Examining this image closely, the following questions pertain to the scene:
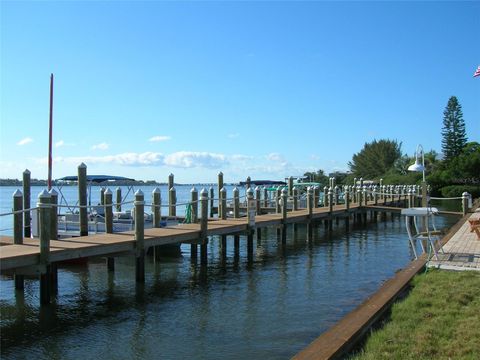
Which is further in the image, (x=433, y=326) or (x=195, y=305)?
(x=195, y=305)

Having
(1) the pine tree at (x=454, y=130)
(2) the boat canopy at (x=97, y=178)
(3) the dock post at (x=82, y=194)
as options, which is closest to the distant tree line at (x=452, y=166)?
(1) the pine tree at (x=454, y=130)

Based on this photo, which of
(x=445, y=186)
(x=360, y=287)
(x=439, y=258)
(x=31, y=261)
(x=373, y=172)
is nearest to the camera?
(x=31, y=261)

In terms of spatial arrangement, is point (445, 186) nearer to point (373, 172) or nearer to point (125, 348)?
point (373, 172)

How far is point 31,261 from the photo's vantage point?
408 inches

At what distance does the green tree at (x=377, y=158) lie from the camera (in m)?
102

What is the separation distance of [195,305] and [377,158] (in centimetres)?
9685

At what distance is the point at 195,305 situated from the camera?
1164cm

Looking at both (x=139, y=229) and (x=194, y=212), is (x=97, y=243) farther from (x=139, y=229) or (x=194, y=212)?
(x=194, y=212)

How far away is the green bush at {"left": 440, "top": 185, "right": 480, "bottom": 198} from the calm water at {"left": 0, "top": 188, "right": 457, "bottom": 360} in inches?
2007

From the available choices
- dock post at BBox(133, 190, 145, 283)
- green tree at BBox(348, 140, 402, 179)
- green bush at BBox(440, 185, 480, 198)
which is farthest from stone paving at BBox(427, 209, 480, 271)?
green tree at BBox(348, 140, 402, 179)

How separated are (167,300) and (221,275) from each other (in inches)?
134

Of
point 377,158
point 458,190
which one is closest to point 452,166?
point 458,190

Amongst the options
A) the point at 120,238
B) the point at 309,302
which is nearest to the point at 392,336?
the point at 309,302

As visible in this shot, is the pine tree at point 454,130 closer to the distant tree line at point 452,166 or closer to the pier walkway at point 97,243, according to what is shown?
the distant tree line at point 452,166
